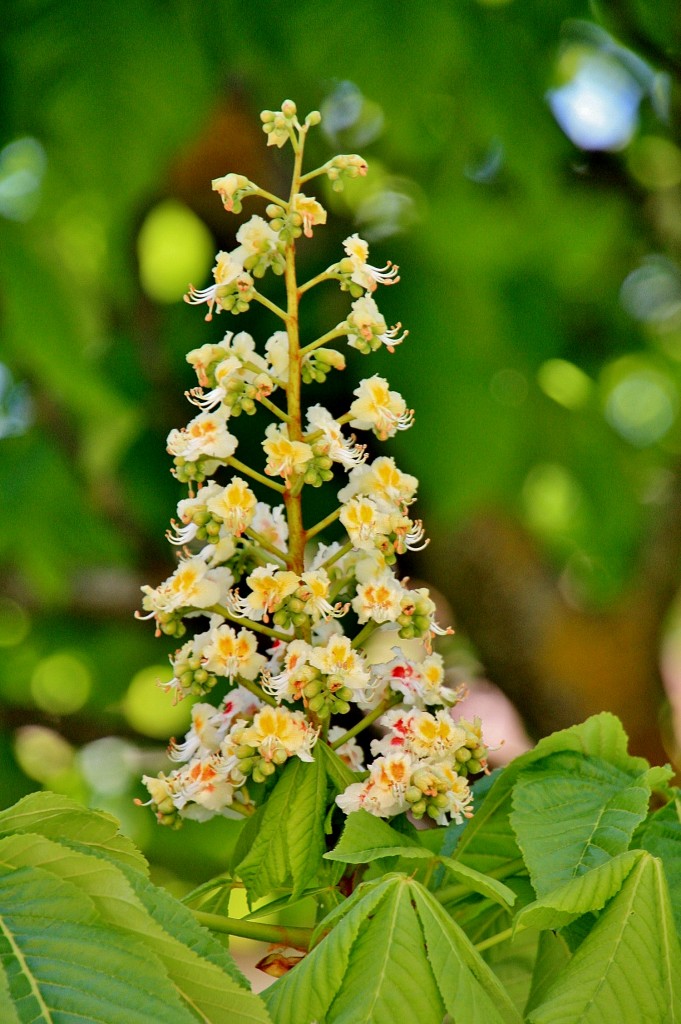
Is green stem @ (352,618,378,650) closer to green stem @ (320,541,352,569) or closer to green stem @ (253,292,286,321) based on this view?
green stem @ (320,541,352,569)

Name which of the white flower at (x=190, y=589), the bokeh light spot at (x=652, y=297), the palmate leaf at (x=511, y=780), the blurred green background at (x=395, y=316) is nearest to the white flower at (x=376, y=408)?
the white flower at (x=190, y=589)

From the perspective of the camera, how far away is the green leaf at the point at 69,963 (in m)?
0.46

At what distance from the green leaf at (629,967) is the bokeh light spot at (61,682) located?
208cm

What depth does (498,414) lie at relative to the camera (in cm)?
156

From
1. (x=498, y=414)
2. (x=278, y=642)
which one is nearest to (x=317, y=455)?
(x=278, y=642)

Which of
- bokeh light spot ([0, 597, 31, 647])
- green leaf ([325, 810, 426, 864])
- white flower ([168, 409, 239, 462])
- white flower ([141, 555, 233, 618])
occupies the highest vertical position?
bokeh light spot ([0, 597, 31, 647])

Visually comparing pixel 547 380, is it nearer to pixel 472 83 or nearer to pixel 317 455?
pixel 472 83

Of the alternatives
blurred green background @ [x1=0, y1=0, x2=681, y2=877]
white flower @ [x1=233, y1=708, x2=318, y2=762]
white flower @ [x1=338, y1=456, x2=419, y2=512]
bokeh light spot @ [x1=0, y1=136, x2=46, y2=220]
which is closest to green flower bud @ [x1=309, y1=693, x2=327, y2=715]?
white flower @ [x1=233, y1=708, x2=318, y2=762]

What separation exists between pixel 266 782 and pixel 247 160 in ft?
5.07

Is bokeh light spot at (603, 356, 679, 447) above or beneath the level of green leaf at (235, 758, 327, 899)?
above

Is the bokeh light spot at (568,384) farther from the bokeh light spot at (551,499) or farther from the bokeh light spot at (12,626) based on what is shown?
the bokeh light spot at (12,626)

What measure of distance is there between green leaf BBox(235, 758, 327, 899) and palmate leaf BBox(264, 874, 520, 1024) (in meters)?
0.06

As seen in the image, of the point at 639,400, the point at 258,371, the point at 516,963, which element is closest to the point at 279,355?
the point at 258,371

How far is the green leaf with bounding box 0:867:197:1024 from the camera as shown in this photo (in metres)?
0.46
